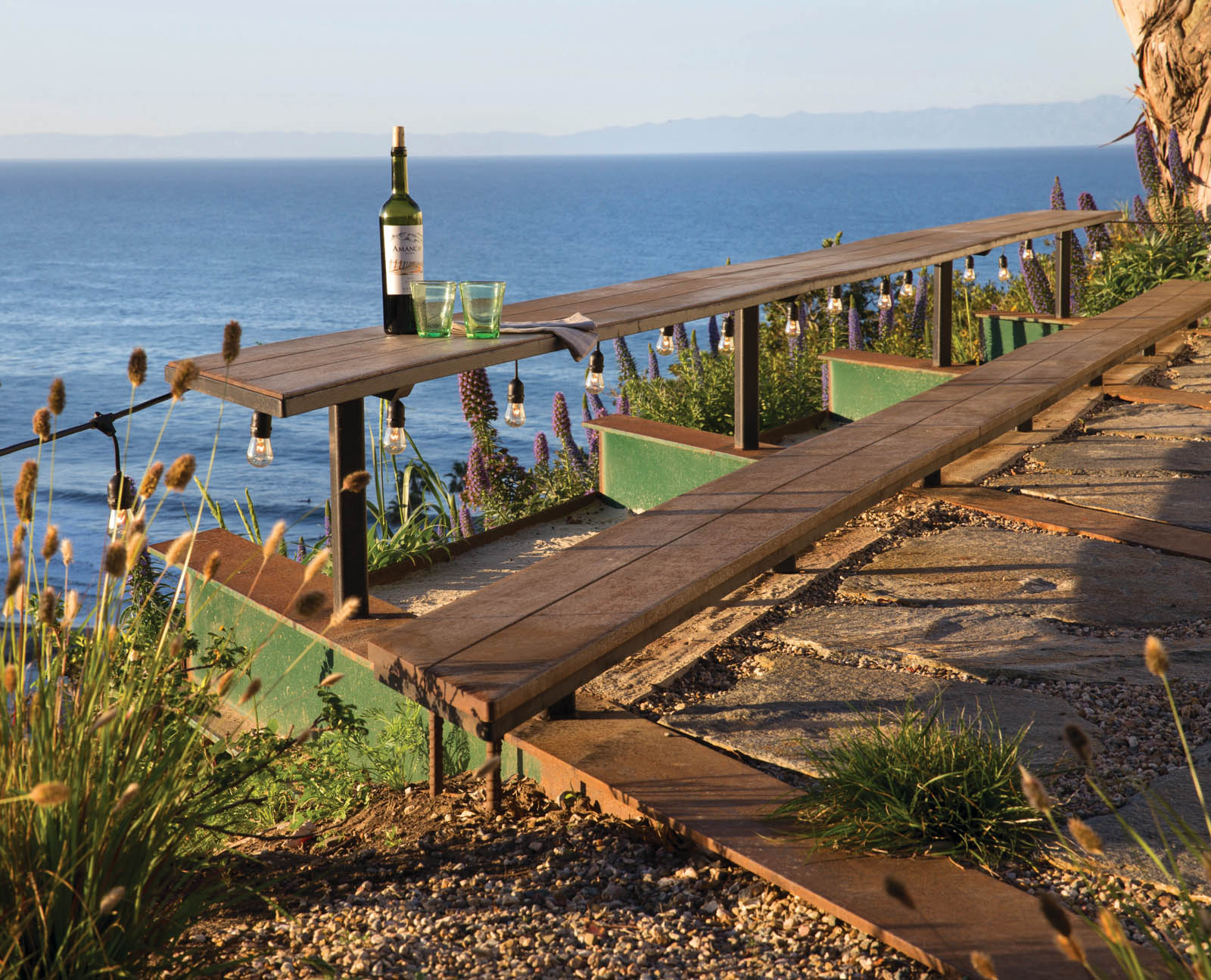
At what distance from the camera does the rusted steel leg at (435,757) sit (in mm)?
2273

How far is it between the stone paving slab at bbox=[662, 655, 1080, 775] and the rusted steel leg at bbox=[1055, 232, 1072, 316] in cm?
513

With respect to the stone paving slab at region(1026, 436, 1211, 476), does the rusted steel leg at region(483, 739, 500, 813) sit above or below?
below

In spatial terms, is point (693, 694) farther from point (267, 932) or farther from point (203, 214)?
point (203, 214)

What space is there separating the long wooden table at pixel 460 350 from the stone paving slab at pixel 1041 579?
947mm

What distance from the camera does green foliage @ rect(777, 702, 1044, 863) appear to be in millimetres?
1878

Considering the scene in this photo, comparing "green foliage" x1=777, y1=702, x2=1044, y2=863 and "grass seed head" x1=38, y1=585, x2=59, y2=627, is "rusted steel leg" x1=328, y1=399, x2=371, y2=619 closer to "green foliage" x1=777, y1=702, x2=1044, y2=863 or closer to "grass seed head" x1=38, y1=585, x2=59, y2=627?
"grass seed head" x1=38, y1=585, x2=59, y2=627

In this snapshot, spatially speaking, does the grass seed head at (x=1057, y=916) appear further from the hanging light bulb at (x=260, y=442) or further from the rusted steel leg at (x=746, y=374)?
the rusted steel leg at (x=746, y=374)

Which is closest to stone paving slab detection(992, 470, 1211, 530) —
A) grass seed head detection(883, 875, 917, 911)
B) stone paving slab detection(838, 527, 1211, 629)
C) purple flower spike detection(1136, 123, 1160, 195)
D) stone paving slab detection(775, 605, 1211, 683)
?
stone paving slab detection(838, 527, 1211, 629)

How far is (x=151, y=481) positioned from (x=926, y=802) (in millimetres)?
1323

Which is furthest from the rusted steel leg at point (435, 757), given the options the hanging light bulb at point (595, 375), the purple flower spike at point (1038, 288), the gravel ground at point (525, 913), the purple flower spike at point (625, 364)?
the purple flower spike at point (1038, 288)

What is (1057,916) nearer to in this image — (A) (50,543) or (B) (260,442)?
(A) (50,543)

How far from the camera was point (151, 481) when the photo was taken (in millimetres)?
1689

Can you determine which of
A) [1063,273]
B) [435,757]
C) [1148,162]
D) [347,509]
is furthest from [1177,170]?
[435,757]

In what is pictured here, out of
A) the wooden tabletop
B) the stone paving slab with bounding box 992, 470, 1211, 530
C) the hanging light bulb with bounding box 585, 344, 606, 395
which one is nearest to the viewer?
the wooden tabletop
